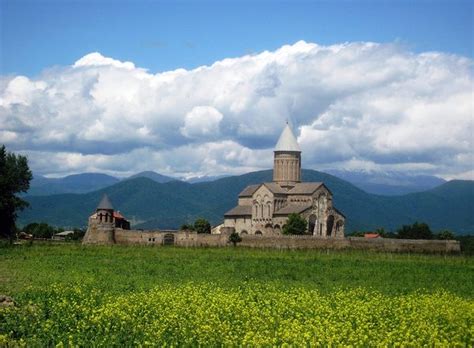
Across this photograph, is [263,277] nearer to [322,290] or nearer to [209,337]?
[322,290]

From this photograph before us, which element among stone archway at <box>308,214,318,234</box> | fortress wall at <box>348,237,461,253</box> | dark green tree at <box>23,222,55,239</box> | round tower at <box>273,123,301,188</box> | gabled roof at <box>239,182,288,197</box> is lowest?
fortress wall at <box>348,237,461,253</box>

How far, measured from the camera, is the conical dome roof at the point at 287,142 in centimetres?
9369

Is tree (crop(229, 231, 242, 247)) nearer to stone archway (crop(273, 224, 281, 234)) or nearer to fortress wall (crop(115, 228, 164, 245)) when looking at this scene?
fortress wall (crop(115, 228, 164, 245))

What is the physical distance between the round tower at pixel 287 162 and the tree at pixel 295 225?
11244 mm

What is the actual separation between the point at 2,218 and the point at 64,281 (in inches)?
1737

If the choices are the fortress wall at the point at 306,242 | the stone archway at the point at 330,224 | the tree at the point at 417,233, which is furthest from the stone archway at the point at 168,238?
the tree at the point at 417,233

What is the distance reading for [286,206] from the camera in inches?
3457

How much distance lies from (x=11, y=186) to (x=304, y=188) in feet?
115

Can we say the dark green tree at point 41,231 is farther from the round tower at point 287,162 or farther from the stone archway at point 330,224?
the stone archway at point 330,224

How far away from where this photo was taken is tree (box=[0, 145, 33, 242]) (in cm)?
6888

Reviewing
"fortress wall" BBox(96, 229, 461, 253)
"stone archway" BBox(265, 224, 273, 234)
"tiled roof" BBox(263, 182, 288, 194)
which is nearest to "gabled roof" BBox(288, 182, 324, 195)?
"tiled roof" BBox(263, 182, 288, 194)

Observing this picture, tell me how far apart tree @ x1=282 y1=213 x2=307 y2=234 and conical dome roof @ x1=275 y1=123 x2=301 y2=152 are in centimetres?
1431

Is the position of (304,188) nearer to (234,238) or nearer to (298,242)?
(234,238)

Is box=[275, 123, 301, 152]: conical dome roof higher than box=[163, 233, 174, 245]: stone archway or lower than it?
higher
